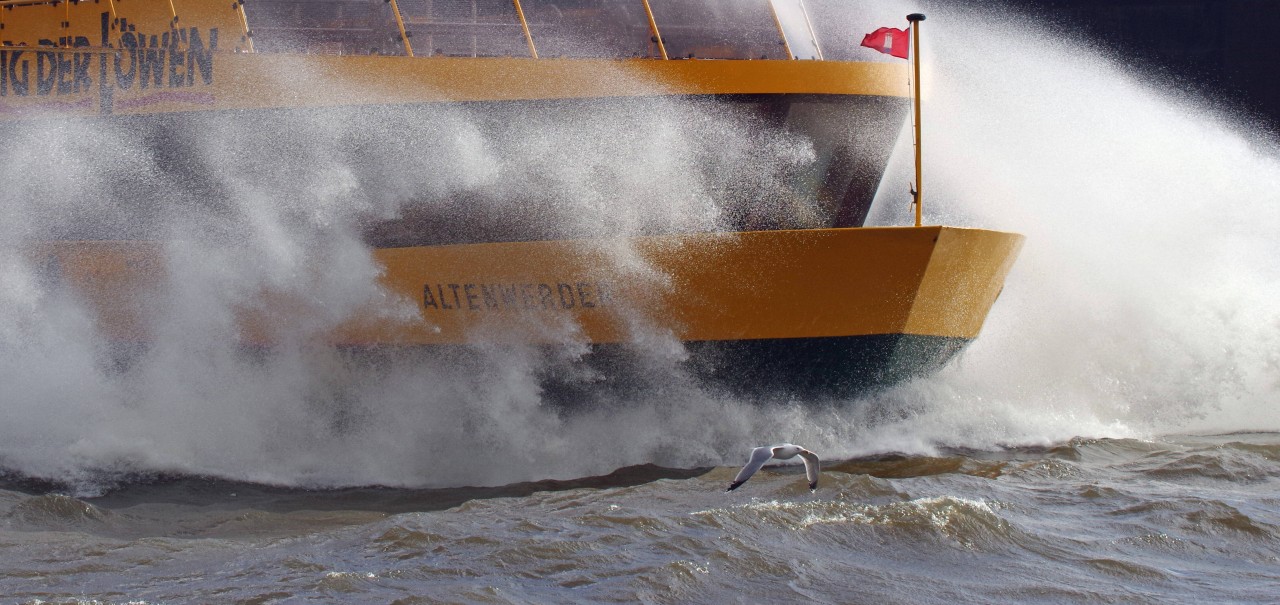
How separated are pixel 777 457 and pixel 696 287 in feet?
5.43

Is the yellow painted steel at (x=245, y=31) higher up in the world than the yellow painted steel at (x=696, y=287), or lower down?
higher up

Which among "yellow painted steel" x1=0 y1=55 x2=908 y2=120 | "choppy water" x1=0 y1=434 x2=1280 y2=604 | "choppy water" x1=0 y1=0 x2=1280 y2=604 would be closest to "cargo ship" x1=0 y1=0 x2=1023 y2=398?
"yellow painted steel" x1=0 y1=55 x2=908 y2=120

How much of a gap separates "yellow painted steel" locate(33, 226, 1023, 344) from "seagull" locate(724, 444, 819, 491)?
1.42m

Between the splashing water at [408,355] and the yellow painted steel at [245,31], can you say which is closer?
the splashing water at [408,355]

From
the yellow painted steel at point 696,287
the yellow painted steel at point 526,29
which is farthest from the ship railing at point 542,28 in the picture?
the yellow painted steel at point 696,287

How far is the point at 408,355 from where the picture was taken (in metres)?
7.69

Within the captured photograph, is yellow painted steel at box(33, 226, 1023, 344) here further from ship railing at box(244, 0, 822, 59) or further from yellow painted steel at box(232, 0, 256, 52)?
Answer: yellow painted steel at box(232, 0, 256, 52)

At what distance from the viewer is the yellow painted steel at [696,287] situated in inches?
282

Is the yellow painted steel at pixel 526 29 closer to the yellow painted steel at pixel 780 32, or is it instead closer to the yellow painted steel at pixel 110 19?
the yellow painted steel at pixel 780 32

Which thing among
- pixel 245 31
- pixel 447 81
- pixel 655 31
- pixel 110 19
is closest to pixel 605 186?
pixel 655 31

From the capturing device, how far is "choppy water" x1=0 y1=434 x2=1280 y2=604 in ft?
16.4

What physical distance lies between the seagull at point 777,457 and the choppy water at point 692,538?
187 millimetres

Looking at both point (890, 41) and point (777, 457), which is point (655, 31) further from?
point (777, 457)

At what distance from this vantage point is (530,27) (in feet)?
24.5
